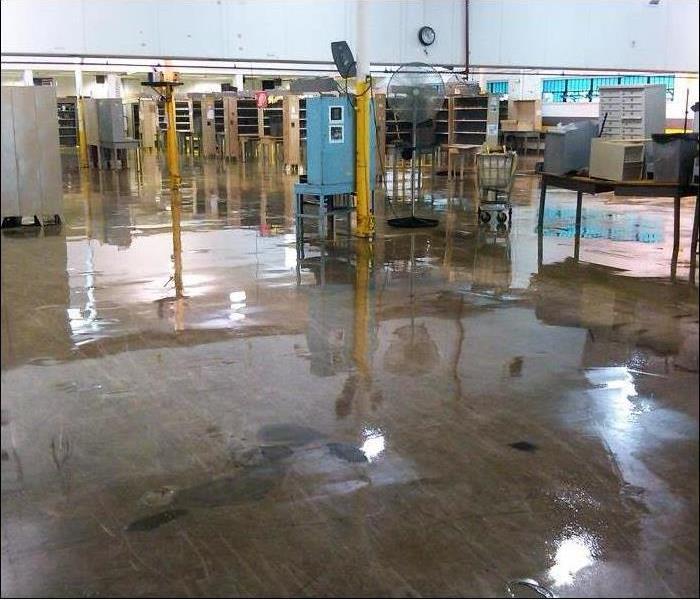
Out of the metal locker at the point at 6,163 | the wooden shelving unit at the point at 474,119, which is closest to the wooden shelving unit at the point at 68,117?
the wooden shelving unit at the point at 474,119

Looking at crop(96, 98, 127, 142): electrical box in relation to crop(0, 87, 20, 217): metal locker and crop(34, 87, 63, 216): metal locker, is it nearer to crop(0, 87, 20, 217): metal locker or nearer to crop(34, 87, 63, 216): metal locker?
crop(34, 87, 63, 216): metal locker

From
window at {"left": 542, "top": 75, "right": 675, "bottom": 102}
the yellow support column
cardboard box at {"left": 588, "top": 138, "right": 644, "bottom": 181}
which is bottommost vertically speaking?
the yellow support column

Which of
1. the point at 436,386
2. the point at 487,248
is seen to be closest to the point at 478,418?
the point at 436,386

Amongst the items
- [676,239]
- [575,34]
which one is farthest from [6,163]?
[575,34]

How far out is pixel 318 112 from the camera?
8.42 metres

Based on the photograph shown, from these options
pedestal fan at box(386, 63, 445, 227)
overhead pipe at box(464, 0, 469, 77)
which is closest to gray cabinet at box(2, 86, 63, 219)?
pedestal fan at box(386, 63, 445, 227)

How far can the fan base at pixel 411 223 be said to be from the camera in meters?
9.84

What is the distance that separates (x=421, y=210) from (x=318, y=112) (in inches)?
139

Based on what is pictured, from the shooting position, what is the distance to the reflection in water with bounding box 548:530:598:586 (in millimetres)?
2479

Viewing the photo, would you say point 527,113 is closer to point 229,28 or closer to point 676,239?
point 229,28

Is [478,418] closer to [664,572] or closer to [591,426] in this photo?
[591,426]

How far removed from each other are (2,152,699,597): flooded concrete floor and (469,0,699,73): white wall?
9.74 metres

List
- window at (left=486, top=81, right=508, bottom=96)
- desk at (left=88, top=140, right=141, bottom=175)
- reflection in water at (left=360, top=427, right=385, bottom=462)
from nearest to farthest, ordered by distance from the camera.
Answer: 1. reflection in water at (left=360, top=427, right=385, bottom=462)
2. desk at (left=88, top=140, right=141, bottom=175)
3. window at (left=486, top=81, right=508, bottom=96)

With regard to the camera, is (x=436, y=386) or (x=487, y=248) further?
(x=487, y=248)
